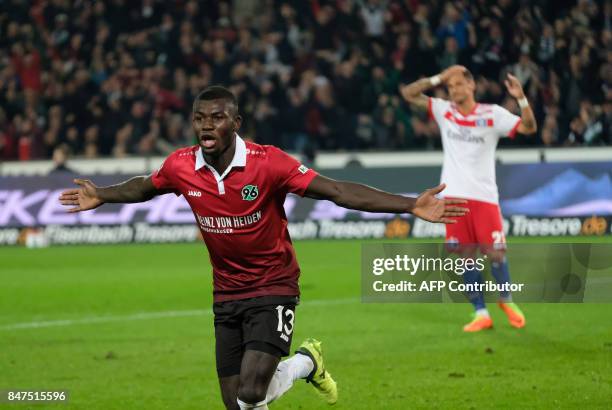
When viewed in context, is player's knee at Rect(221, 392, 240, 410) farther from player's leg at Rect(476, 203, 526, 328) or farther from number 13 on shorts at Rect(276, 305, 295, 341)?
player's leg at Rect(476, 203, 526, 328)

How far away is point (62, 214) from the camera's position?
2130 cm

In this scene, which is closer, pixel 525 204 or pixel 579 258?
pixel 579 258

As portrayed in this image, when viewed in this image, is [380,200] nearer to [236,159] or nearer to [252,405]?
[236,159]

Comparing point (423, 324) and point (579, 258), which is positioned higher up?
point (579, 258)

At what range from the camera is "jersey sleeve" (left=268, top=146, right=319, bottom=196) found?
20.8ft

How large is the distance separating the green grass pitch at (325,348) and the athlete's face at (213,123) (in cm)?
241

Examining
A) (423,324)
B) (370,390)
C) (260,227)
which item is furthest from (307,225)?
(260,227)

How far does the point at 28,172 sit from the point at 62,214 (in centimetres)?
265

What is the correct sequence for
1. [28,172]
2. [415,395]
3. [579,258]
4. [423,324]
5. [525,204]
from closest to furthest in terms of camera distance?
[415,395]
[579,258]
[423,324]
[525,204]
[28,172]

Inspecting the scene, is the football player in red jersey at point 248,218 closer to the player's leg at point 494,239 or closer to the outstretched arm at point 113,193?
the outstretched arm at point 113,193

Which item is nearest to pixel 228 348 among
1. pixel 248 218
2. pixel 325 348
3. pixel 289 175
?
pixel 248 218

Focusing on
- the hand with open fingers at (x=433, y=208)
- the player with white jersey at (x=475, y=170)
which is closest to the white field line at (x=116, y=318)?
the player with white jersey at (x=475, y=170)

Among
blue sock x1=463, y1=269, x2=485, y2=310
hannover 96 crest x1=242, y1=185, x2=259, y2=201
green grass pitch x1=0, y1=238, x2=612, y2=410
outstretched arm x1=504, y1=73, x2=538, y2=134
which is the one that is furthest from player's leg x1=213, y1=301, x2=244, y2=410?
blue sock x1=463, y1=269, x2=485, y2=310

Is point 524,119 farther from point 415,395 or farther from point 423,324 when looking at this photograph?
point 415,395
